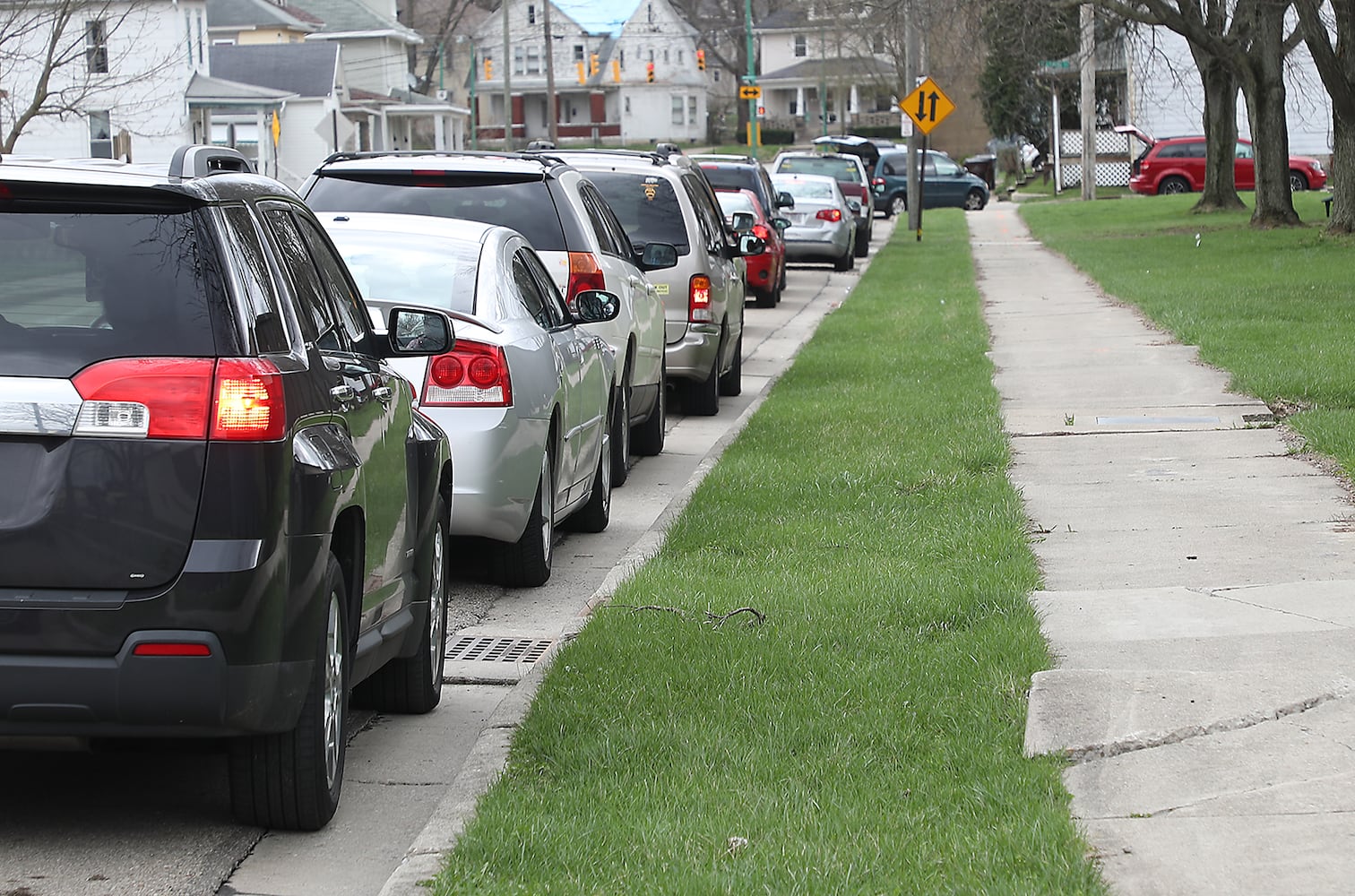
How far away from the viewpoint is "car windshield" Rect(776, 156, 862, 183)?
39562mm

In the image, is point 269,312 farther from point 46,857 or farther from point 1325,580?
point 1325,580

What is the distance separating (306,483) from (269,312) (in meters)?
0.45

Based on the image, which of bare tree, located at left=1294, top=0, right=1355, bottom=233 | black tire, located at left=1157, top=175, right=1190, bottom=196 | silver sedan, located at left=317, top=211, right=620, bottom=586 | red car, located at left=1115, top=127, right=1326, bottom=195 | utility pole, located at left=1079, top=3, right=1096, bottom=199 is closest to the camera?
silver sedan, located at left=317, top=211, right=620, bottom=586

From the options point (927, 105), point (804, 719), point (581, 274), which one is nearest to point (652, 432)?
point (581, 274)

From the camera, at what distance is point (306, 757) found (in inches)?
190

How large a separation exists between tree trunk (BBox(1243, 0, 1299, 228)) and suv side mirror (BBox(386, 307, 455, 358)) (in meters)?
29.1

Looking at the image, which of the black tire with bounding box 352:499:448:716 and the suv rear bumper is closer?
the suv rear bumper

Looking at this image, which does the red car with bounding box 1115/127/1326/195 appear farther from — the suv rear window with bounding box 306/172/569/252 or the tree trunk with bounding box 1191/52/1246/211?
the suv rear window with bounding box 306/172/569/252

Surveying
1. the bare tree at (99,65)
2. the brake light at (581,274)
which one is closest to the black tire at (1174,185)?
the bare tree at (99,65)

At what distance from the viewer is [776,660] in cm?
646

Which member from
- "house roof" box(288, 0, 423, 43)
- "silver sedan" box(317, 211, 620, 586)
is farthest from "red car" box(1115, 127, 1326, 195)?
"silver sedan" box(317, 211, 620, 586)

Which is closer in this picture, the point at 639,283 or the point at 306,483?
the point at 306,483

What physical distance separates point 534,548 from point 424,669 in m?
2.22

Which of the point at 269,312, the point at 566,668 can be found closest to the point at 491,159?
the point at 566,668
